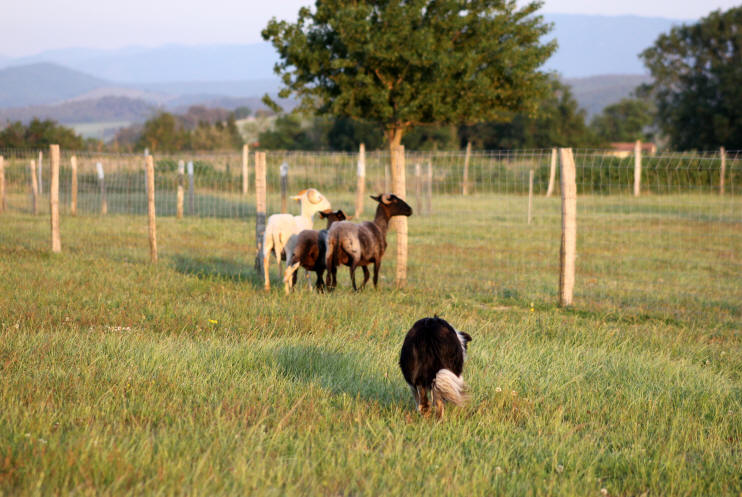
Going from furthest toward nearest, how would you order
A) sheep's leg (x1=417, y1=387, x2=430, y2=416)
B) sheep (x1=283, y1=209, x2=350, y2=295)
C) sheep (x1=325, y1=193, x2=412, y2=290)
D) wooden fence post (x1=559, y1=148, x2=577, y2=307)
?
wooden fence post (x1=559, y1=148, x2=577, y2=307) → sheep (x1=283, y1=209, x2=350, y2=295) → sheep (x1=325, y1=193, x2=412, y2=290) → sheep's leg (x1=417, y1=387, x2=430, y2=416)

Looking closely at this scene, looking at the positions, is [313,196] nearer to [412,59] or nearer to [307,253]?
[307,253]

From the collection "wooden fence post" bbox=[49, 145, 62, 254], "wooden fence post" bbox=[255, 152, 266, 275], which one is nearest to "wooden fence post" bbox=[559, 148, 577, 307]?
"wooden fence post" bbox=[255, 152, 266, 275]

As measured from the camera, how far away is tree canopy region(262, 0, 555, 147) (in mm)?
22891

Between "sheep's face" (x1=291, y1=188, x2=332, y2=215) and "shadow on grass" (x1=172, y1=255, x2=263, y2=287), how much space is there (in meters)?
1.39

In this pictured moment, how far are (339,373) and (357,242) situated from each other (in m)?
3.99

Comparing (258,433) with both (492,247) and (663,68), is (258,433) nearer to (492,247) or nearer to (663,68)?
(492,247)

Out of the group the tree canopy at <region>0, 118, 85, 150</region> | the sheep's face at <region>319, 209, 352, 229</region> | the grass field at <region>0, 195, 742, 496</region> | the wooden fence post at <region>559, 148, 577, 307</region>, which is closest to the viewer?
the grass field at <region>0, 195, 742, 496</region>

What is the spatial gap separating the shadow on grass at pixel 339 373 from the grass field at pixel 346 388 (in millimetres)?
26

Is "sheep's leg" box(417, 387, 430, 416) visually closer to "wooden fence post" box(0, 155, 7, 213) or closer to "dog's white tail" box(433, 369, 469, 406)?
"dog's white tail" box(433, 369, 469, 406)

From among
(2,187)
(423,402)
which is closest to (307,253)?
(423,402)

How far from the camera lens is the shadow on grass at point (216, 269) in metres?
11.6

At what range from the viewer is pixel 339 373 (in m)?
6.32

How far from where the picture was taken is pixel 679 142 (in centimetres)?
4869

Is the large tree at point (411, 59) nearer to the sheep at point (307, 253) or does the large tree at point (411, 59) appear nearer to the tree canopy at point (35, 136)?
the sheep at point (307, 253)
